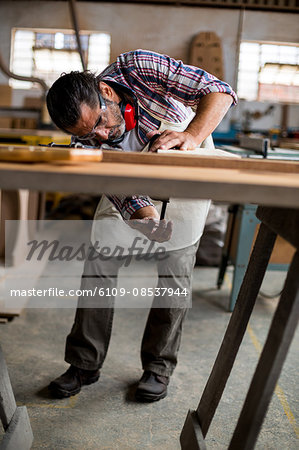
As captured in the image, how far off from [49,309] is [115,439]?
45.1 inches

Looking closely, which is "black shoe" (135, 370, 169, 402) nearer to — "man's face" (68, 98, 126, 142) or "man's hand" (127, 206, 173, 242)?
"man's hand" (127, 206, 173, 242)

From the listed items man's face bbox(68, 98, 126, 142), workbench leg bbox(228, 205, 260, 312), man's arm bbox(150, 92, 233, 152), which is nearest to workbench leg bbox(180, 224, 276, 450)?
man's arm bbox(150, 92, 233, 152)

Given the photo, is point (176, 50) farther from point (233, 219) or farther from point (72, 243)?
point (233, 219)

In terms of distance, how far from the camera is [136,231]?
5.33 feet

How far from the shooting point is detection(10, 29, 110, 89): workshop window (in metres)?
7.96

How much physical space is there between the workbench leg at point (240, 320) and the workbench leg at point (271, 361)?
0.24 metres

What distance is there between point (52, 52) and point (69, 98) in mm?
7260

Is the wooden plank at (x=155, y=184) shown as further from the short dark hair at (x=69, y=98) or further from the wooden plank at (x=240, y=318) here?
the short dark hair at (x=69, y=98)

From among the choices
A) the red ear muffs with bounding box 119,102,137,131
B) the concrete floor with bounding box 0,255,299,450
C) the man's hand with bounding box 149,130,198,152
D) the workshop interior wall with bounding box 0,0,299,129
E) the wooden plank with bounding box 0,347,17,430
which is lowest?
→ the concrete floor with bounding box 0,255,299,450

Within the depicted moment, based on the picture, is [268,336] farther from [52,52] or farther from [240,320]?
[52,52]

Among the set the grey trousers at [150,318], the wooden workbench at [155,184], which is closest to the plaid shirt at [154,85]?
the grey trousers at [150,318]

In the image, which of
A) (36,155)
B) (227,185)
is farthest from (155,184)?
(36,155)

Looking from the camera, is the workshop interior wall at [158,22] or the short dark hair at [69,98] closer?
the short dark hair at [69,98]

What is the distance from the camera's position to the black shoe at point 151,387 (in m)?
1.61
